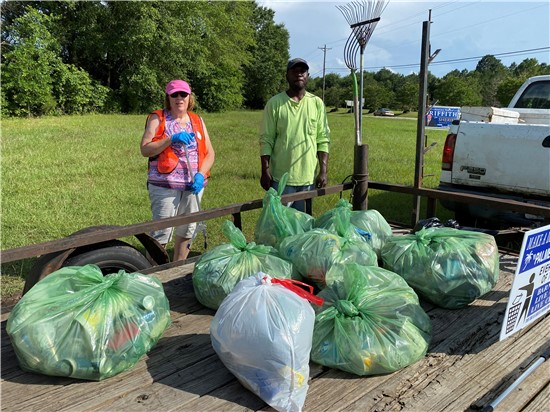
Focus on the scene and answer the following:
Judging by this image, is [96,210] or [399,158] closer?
[96,210]

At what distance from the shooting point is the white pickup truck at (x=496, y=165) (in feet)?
13.2

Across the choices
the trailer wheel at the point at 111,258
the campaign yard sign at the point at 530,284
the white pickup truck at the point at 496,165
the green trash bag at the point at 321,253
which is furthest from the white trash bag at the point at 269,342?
the white pickup truck at the point at 496,165

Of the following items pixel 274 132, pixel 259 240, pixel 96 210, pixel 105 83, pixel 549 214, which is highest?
pixel 105 83

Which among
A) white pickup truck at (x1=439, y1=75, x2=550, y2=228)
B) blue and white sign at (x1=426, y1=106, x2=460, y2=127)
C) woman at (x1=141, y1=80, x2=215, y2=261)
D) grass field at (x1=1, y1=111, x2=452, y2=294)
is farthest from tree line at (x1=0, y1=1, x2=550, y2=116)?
white pickup truck at (x1=439, y1=75, x2=550, y2=228)

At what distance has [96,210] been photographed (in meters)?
6.55

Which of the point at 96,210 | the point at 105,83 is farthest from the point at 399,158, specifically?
the point at 105,83

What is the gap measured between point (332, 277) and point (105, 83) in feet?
116

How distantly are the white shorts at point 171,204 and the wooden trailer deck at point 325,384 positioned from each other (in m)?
1.42

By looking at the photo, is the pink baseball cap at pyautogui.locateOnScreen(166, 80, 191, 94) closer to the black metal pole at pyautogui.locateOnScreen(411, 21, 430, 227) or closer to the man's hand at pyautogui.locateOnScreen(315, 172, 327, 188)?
the man's hand at pyautogui.locateOnScreen(315, 172, 327, 188)

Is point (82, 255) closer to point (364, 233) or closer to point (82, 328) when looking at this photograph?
point (82, 328)

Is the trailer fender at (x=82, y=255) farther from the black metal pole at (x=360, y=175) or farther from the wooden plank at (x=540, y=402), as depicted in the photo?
the wooden plank at (x=540, y=402)

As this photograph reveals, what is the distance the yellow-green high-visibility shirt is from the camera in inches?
145

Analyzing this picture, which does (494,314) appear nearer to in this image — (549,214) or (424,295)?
(424,295)

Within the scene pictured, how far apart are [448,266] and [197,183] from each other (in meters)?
1.89
